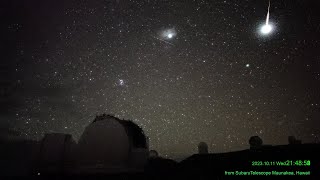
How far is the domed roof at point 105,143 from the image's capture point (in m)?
20.9

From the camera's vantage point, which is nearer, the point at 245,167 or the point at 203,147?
the point at 245,167

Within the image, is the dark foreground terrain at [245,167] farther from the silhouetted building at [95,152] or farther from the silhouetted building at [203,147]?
the silhouetted building at [203,147]

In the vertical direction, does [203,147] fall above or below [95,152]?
above

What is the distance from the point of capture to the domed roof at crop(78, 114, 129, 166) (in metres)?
20.9

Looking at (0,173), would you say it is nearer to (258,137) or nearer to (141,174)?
(141,174)

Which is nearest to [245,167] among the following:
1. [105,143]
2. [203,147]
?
[105,143]

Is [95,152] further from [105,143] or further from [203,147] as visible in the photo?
[203,147]

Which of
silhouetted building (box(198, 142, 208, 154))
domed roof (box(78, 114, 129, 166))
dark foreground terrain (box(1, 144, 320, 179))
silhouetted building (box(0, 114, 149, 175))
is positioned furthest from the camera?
silhouetted building (box(198, 142, 208, 154))

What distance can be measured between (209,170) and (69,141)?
11.3 meters

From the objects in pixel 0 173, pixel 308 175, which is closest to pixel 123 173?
pixel 308 175

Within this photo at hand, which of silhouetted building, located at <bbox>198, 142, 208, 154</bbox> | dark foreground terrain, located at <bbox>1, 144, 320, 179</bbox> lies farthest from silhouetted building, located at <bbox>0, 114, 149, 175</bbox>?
silhouetted building, located at <bbox>198, 142, 208, 154</bbox>

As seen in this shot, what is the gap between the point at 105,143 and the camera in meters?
21.1

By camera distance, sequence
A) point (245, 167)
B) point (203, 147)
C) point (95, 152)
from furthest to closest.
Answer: point (203, 147)
point (95, 152)
point (245, 167)

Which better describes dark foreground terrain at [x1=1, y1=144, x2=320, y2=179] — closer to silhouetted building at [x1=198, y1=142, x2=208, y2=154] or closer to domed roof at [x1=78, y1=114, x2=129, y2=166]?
domed roof at [x1=78, y1=114, x2=129, y2=166]
